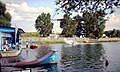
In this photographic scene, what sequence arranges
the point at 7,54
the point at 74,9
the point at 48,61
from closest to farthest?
the point at 74,9 < the point at 48,61 < the point at 7,54

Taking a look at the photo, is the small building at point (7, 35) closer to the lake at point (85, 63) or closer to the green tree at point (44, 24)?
the lake at point (85, 63)

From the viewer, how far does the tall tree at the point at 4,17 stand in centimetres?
10325

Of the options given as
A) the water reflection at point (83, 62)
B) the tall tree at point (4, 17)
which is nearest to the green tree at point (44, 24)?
the tall tree at point (4, 17)

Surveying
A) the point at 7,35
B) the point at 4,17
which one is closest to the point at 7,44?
the point at 7,35

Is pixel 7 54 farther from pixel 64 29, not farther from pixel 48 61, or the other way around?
pixel 64 29

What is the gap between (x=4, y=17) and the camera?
107750mm

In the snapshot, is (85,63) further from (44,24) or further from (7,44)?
(44,24)

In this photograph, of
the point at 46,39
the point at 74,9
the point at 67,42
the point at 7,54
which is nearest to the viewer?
the point at 74,9

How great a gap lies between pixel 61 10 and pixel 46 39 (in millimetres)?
156473

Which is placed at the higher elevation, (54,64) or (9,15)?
(9,15)

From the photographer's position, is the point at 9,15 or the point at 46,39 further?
the point at 46,39

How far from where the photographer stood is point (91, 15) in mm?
15180

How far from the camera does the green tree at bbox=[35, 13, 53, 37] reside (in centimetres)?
18038

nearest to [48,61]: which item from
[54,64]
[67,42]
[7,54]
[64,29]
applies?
[54,64]
